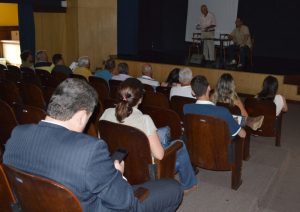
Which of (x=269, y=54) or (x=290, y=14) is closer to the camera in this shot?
(x=290, y=14)

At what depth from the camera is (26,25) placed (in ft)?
28.1

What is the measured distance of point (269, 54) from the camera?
1107 centimetres

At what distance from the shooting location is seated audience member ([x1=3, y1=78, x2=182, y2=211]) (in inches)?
57.4

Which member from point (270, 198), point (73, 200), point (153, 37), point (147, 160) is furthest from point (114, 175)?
point (153, 37)

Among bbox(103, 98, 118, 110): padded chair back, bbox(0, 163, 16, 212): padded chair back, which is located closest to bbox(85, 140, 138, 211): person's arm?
bbox(0, 163, 16, 212): padded chair back

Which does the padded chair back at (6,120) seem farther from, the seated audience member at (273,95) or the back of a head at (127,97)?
the seated audience member at (273,95)

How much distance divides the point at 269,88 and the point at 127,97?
2.47 metres

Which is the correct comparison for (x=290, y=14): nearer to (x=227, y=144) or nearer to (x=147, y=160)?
(x=227, y=144)

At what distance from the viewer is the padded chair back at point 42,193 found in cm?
139

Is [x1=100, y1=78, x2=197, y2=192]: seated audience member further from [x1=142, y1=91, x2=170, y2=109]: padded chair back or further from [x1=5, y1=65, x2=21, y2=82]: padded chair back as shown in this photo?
[x1=5, y1=65, x2=21, y2=82]: padded chair back

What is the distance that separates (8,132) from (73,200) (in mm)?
1802

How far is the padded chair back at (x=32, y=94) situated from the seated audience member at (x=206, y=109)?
170cm

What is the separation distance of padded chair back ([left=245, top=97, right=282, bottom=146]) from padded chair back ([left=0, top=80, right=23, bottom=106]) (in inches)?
105

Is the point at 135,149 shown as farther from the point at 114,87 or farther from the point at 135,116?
the point at 114,87
